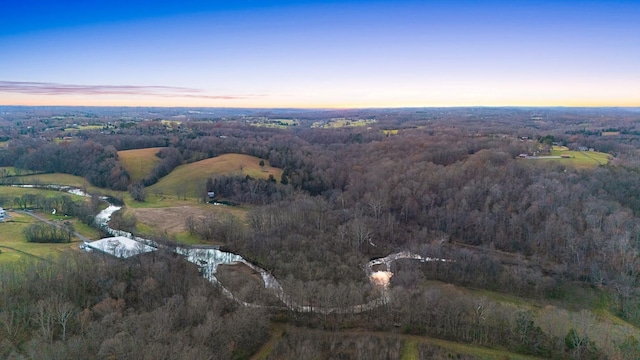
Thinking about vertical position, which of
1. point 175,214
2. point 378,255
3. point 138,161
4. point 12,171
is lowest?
point 378,255

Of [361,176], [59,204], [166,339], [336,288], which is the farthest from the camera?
[361,176]

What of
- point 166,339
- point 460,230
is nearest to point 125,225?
point 166,339

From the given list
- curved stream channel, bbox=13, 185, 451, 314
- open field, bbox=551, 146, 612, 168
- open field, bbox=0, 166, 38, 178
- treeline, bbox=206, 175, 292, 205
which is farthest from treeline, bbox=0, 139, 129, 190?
open field, bbox=551, 146, 612, 168

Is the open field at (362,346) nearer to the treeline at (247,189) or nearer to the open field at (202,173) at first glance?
the treeline at (247,189)

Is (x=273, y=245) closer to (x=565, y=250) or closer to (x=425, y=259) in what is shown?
(x=425, y=259)

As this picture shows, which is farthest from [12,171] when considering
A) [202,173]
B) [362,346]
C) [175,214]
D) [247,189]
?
[362,346]

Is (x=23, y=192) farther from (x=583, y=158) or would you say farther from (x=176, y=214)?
(x=583, y=158)

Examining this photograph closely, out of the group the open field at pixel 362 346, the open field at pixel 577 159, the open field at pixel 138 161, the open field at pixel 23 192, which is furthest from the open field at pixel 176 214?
the open field at pixel 577 159
